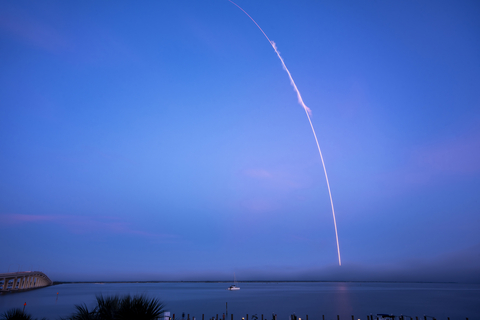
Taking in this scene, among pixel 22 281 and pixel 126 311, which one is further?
pixel 22 281

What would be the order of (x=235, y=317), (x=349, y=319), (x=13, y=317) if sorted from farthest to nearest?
(x=235, y=317), (x=349, y=319), (x=13, y=317)

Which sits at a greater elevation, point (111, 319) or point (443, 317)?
point (111, 319)

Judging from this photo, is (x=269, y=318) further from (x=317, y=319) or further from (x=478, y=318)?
(x=478, y=318)

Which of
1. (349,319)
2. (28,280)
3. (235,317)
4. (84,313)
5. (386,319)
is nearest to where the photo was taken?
(84,313)

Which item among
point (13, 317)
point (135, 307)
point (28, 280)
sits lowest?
point (28, 280)

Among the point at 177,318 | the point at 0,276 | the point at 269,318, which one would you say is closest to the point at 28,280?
the point at 0,276

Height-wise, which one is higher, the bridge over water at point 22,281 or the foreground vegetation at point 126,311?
the foreground vegetation at point 126,311

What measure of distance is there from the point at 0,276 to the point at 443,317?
4858 inches

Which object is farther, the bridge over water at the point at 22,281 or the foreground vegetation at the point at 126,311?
the bridge over water at the point at 22,281

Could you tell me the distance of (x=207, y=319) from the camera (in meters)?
56.2

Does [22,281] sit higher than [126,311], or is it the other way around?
[126,311]

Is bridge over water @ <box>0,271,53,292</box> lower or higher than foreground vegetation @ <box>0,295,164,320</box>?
lower

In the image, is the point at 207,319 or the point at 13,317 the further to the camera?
the point at 207,319

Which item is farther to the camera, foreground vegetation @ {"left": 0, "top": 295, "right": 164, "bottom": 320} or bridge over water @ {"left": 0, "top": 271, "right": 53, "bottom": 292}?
bridge over water @ {"left": 0, "top": 271, "right": 53, "bottom": 292}
